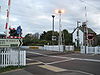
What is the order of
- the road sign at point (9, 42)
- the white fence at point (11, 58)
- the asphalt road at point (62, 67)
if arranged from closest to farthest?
the asphalt road at point (62, 67)
the road sign at point (9, 42)
the white fence at point (11, 58)

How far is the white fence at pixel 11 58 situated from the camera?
13.3 m

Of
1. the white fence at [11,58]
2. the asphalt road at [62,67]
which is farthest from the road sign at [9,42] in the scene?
the asphalt road at [62,67]

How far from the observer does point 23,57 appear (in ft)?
45.5

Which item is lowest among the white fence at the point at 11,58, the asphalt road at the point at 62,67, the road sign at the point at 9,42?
the asphalt road at the point at 62,67

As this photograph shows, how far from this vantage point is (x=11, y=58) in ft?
44.8

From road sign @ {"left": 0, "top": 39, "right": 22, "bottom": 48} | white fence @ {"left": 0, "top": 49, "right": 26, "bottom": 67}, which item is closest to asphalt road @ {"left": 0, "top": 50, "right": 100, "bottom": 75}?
white fence @ {"left": 0, "top": 49, "right": 26, "bottom": 67}

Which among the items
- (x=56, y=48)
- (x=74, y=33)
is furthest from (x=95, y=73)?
(x=74, y=33)

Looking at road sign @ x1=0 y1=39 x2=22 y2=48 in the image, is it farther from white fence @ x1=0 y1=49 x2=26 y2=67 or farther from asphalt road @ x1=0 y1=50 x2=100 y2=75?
asphalt road @ x1=0 y1=50 x2=100 y2=75

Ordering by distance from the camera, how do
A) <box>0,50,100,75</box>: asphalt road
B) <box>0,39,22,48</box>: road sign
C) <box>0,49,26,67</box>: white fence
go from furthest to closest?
1. <box>0,49,26,67</box>: white fence
2. <box>0,39,22,48</box>: road sign
3. <box>0,50,100,75</box>: asphalt road

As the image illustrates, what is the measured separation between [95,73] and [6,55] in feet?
20.7

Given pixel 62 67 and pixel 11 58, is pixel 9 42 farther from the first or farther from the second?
pixel 62 67

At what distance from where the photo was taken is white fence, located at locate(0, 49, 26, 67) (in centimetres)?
1326

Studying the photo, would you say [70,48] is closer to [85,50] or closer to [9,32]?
[85,50]

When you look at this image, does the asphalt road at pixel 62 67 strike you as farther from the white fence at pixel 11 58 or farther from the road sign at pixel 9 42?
the road sign at pixel 9 42
